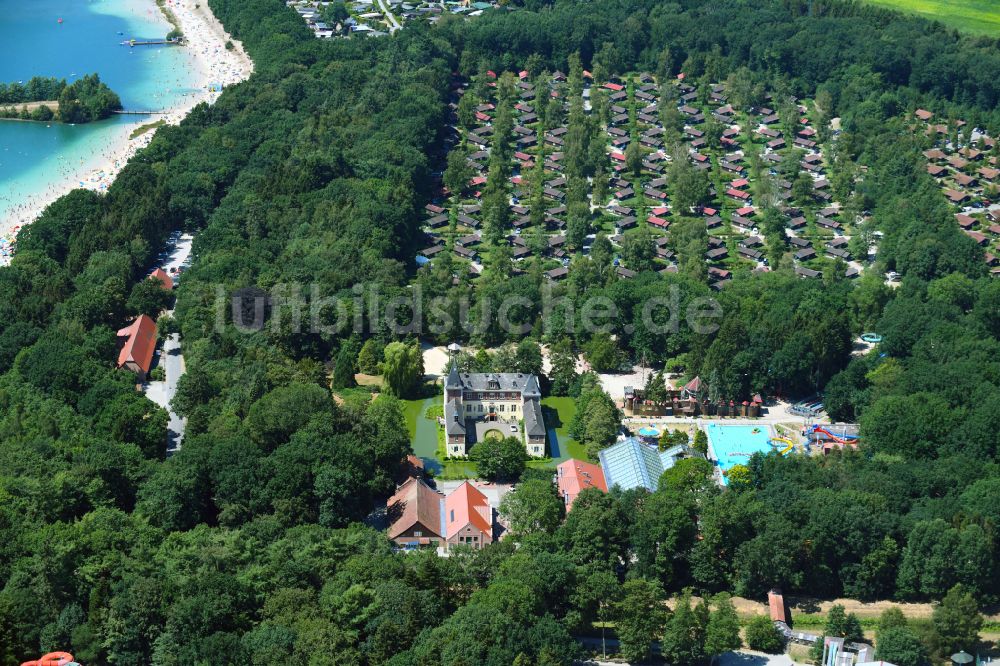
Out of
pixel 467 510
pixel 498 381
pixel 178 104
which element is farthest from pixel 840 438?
pixel 178 104

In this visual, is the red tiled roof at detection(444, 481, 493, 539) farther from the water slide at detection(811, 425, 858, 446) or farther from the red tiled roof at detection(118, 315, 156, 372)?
the red tiled roof at detection(118, 315, 156, 372)

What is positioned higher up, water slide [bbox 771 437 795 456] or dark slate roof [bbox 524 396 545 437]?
dark slate roof [bbox 524 396 545 437]

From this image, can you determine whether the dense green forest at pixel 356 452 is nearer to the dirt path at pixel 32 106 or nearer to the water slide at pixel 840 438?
the water slide at pixel 840 438

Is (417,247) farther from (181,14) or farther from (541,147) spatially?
(181,14)

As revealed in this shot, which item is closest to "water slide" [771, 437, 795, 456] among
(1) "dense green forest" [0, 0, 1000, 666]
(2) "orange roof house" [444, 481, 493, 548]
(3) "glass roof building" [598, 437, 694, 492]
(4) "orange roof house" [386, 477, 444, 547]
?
(1) "dense green forest" [0, 0, 1000, 666]

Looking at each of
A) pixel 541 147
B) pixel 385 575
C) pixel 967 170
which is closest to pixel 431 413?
pixel 385 575

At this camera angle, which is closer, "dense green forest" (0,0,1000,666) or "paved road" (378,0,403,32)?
"dense green forest" (0,0,1000,666)

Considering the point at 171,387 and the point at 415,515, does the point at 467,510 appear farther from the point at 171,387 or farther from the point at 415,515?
the point at 171,387

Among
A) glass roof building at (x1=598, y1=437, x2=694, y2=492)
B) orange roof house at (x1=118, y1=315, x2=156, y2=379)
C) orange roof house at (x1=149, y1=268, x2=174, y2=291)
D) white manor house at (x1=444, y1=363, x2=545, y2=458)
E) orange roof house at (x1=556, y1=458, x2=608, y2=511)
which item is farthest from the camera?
orange roof house at (x1=149, y1=268, x2=174, y2=291)
